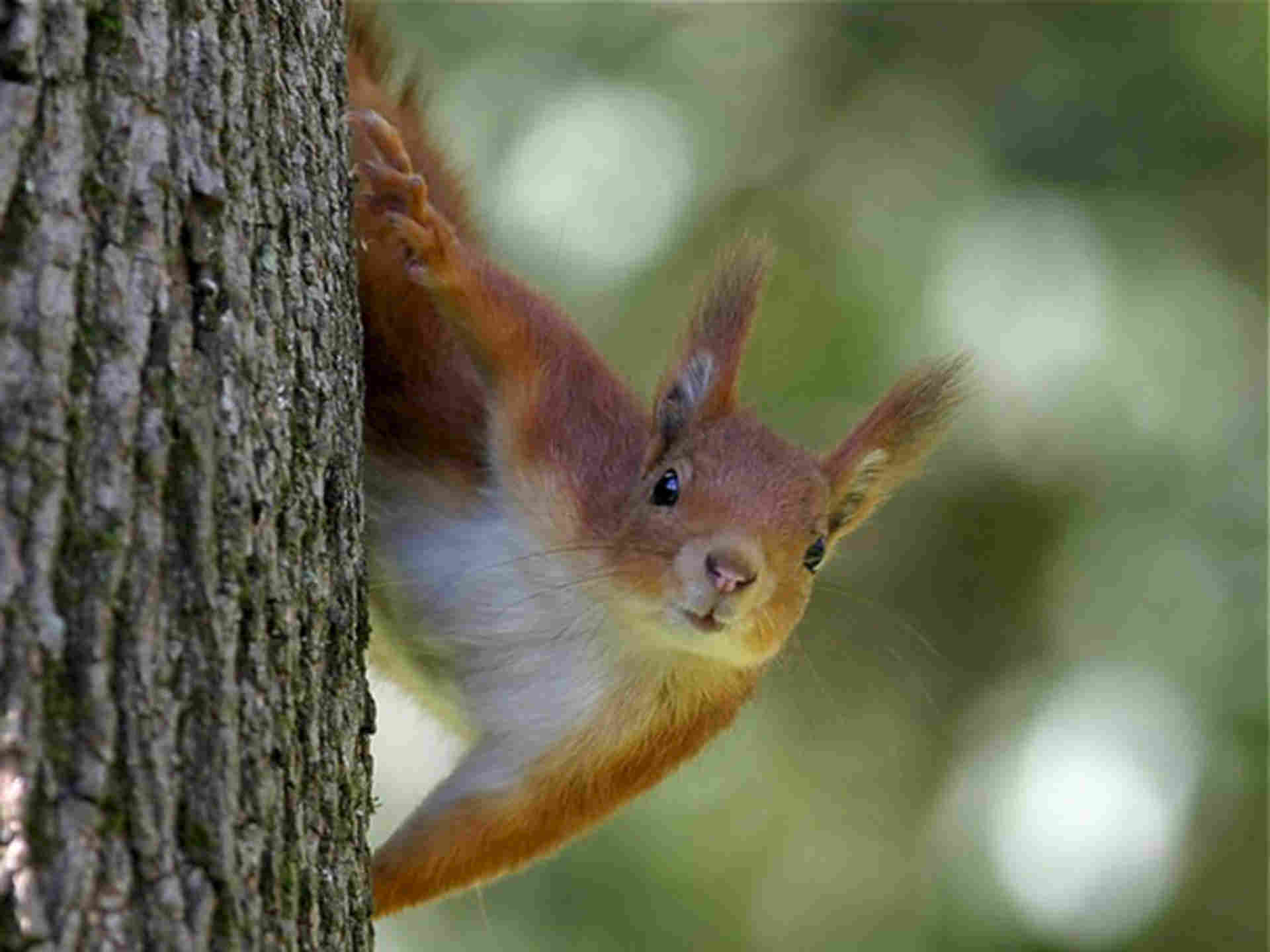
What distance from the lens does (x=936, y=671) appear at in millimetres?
5598

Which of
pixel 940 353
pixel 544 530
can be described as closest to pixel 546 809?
pixel 544 530

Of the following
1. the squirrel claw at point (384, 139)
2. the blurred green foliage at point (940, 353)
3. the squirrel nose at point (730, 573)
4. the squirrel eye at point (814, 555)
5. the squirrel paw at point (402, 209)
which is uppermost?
the blurred green foliage at point (940, 353)

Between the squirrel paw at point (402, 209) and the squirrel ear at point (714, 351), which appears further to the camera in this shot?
the squirrel ear at point (714, 351)

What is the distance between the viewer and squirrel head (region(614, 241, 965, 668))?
279cm

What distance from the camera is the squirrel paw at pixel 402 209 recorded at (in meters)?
2.69

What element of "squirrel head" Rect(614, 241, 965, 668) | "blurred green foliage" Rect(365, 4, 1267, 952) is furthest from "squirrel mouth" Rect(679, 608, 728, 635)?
"blurred green foliage" Rect(365, 4, 1267, 952)

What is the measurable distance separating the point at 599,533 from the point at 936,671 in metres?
2.82

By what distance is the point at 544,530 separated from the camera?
3.02m

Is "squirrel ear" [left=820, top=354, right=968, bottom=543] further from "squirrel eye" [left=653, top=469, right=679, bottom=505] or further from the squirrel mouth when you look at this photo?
the squirrel mouth

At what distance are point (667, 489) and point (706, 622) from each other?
266 mm

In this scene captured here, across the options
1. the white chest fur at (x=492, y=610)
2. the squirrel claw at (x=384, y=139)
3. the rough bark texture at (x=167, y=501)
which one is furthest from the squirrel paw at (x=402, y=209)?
the rough bark texture at (x=167, y=501)

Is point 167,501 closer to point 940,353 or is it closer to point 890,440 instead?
point 890,440

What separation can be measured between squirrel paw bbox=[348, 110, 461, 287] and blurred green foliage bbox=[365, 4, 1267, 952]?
1885 millimetres

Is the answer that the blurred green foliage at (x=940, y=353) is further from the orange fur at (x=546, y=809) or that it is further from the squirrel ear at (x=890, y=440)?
the orange fur at (x=546, y=809)
